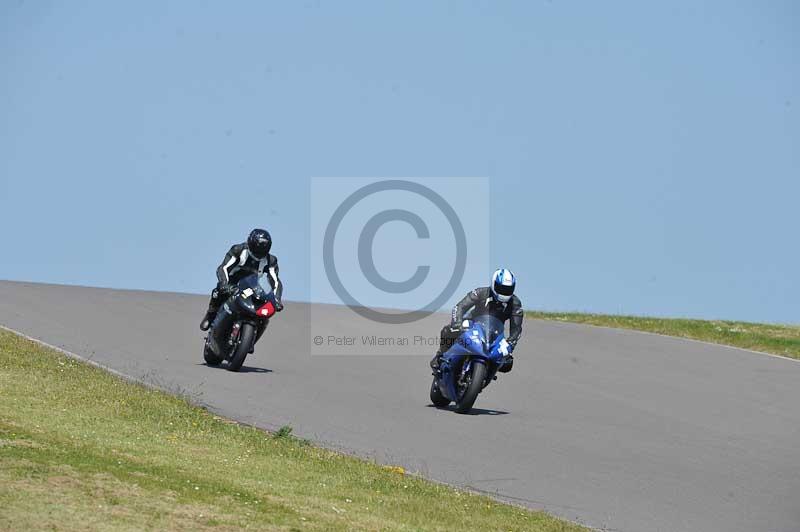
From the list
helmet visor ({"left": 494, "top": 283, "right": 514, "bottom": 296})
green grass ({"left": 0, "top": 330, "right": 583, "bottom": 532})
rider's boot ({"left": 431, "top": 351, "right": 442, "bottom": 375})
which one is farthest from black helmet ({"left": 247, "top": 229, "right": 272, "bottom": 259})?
green grass ({"left": 0, "top": 330, "right": 583, "bottom": 532})

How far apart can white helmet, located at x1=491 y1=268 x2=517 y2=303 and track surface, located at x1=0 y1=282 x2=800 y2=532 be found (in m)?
1.54

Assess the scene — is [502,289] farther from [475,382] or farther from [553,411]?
[553,411]

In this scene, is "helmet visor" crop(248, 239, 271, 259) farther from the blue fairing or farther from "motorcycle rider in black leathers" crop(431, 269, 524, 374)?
the blue fairing

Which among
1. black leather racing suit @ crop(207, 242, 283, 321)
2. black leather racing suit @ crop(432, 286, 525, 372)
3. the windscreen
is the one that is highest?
black leather racing suit @ crop(207, 242, 283, 321)

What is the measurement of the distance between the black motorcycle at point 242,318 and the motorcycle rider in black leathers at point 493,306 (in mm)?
3170

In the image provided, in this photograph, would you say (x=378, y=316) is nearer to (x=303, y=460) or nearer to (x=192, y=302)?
(x=192, y=302)

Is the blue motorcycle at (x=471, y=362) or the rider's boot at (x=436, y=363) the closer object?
the blue motorcycle at (x=471, y=362)

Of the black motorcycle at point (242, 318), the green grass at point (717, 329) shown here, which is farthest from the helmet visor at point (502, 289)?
the green grass at point (717, 329)

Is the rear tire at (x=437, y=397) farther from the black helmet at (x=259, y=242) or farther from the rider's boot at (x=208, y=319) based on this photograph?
the rider's boot at (x=208, y=319)

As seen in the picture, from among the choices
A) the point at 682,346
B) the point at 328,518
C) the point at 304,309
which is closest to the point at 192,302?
the point at 304,309

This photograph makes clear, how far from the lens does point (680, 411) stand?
19859 mm

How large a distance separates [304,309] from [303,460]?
20475 millimetres

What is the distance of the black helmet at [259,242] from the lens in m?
20.3

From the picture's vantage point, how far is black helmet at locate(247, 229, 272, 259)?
20344mm
